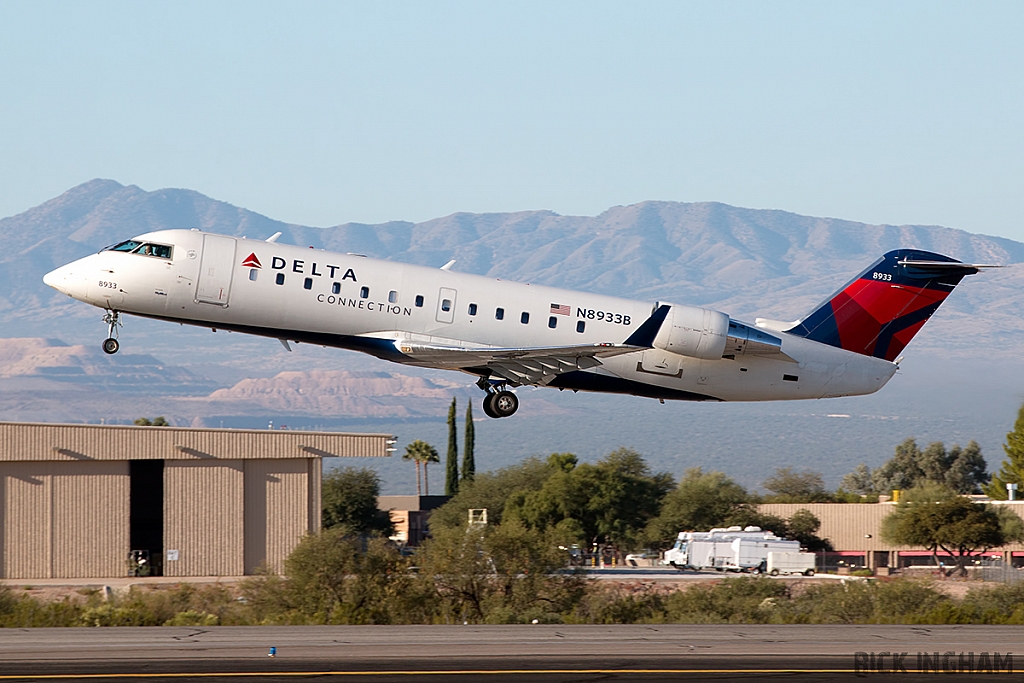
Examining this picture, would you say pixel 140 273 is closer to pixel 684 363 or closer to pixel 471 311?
→ pixel 471 311

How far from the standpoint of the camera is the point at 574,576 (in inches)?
1729

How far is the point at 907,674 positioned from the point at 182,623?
71.7 feet

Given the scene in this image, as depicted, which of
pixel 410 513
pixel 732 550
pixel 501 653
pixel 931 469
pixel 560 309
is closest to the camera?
pixel 501 653

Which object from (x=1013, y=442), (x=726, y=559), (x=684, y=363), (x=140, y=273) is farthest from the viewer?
(x=1013, y=442)

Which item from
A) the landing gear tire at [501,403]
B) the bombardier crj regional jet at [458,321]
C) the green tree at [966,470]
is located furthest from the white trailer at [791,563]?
the green tree at [966,470]

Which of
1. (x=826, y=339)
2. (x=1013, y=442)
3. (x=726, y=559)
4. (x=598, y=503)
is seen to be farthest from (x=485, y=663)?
(x=1013, y=442)

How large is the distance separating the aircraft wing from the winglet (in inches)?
8.0

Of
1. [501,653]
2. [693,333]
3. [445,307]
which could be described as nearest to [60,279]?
[445,307]

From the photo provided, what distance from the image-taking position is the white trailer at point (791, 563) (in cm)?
5875

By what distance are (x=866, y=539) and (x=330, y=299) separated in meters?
54.3

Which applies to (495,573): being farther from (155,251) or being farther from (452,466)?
(452,466)

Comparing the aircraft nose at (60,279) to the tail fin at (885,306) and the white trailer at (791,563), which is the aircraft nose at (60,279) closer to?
the tail fin at (885,306)

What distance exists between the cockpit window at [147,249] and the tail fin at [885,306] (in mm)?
14447

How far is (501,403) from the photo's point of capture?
96.8 ft
